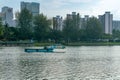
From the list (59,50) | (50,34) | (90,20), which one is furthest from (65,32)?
(59,50)

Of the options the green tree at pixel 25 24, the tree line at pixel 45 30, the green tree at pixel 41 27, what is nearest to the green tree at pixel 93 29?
the tree line at pixel 45 30

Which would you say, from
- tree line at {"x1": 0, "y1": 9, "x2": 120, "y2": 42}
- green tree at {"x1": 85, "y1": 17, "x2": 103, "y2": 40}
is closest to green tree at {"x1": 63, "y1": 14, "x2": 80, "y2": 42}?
tree line at {"x1": 0, "y1": 9, "x2": 120, "y2": 42}

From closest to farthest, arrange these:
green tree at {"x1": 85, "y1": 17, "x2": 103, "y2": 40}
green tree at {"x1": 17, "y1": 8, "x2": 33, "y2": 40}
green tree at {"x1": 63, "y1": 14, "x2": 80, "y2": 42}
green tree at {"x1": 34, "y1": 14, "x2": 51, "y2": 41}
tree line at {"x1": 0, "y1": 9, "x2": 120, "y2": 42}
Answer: tree line at {"x1": 0, "y1": 9, "x2": 120, "y2": 42} → green tree at {"x1": 17, "y1": 8, "x2": 33, "y2": 40} → green tree at {"x1": 34, "y1": 14, "x2": 51, "y2": 41} → green tree at {"x1": 63, "y1": 14, "x2": 80, "y2": 42} → green tree at {"x1": 85, "y1": 17, "x2": 103, "y2": 40}

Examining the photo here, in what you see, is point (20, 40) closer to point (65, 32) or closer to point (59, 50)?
point (65, 32)

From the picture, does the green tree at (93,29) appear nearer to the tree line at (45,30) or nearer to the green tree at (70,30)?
the tree line at (45,30)

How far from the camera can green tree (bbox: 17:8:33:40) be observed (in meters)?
135

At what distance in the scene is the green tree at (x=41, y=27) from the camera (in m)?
138

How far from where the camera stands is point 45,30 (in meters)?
138

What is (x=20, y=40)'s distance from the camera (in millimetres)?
133375

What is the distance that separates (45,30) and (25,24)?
8315mm

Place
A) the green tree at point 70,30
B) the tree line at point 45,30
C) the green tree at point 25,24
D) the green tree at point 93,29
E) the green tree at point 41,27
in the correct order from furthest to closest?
the green tree at point 93,29
the green tree at point 70,30
the green tree at point 41,27
the green tree at point 25,24
the tree line at point 45,30

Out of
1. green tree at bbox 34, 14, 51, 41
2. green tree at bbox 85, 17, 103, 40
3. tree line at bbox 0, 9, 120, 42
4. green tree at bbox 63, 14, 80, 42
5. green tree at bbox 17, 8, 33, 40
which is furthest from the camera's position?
green tree at bbox 85, 17, 103, 40

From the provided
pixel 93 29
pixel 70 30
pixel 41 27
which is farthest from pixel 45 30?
pixel 93 29

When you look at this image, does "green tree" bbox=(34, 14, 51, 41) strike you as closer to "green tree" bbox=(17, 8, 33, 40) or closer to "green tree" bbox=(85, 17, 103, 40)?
"green tree" bbox=(17, 8, 33, 40)
